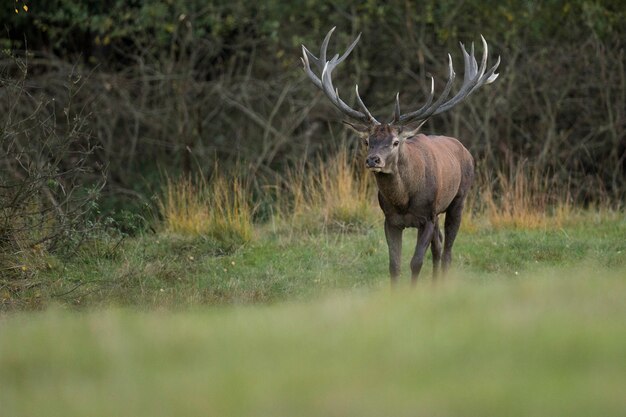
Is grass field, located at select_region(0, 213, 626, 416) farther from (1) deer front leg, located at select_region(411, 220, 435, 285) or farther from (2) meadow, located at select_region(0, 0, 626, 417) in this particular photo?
(1) deer front leg, located at select_region(411, 220, 435, 285)

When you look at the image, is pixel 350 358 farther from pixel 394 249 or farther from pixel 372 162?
pixel 394 249

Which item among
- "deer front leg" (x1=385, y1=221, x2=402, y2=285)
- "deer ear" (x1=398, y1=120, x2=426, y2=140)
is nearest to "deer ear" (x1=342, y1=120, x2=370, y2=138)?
"deer ear" (x1=398, y1=120, x2=426, y2=140)

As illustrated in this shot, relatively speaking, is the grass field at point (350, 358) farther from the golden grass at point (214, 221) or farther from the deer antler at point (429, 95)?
the golden grass at point (214, 221)

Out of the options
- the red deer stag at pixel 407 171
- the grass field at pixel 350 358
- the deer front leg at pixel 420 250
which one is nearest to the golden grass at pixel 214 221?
the red deer stag at pixel 407 171

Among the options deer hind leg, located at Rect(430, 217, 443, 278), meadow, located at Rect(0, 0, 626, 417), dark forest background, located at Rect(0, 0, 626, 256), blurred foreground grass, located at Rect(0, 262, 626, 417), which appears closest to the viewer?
blurred foreground grass, located at Rect(0, 262, 626, 417)

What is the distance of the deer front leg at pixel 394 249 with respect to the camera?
1059 centimetres

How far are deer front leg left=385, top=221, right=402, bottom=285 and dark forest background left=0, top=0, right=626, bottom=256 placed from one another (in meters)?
8.29

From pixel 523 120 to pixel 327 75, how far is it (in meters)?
9.19

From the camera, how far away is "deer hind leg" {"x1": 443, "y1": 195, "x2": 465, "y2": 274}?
11.7m

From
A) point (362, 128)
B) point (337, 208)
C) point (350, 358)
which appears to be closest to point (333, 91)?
point (362, 128)

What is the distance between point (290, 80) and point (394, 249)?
10.7m

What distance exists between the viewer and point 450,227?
461 inches

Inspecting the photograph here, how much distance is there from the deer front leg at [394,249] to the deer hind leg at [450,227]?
106 centimetres

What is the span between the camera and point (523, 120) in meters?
19.9
